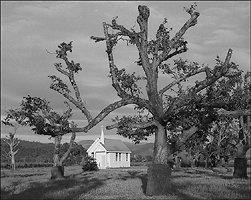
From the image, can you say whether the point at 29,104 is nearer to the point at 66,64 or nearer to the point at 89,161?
the point at 66,64

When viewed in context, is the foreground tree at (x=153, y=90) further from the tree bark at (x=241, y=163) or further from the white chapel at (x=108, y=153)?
the white chapel at (x=108, y=153)

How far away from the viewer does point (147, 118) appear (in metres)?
23.1

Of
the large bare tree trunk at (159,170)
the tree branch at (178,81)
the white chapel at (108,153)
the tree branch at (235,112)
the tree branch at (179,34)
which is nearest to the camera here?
the large bare tree trunk at (159,170)

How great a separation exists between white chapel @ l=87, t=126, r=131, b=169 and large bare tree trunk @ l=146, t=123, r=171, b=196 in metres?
56.7

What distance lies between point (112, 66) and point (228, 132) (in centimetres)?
4581

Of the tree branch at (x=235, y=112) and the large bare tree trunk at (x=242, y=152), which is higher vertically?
the tree branch at (x=235, y=112)

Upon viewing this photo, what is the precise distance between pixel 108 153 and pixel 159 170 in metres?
59.1

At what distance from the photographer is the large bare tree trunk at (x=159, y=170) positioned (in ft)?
64.2

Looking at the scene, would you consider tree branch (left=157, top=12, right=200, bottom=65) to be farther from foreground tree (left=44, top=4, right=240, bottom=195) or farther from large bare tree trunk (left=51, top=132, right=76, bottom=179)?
large bare tree trunk (left=51, top=132, right=76, bottom=179)

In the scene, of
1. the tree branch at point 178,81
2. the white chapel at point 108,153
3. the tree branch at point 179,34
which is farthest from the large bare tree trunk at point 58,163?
the white chapel at point 108,153

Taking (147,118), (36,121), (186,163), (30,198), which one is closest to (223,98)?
(147,118)

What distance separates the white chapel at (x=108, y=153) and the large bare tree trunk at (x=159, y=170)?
5672 centimetres

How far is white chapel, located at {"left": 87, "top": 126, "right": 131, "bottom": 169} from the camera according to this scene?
78.1m

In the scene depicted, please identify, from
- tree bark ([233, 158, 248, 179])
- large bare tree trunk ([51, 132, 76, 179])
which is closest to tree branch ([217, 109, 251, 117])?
tree bark ([233, 158, 248, 179])
